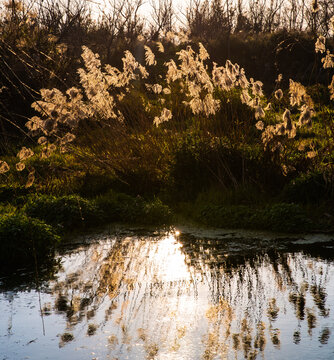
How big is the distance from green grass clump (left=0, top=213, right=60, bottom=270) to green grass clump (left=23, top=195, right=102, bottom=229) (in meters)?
1.31

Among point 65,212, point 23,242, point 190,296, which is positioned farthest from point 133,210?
point 190,296

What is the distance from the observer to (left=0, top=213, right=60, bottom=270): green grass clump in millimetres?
5527

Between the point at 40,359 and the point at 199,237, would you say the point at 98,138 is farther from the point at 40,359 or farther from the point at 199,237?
the point at 40,359

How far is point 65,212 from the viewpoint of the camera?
7.41 m

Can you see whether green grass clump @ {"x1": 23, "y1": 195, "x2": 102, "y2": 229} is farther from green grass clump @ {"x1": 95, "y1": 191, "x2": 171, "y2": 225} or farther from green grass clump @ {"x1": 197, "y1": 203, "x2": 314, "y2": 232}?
green grass clump @ {"x1": 197, "y1": 203, "x2": 314, "y2": 232}

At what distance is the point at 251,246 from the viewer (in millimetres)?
6090

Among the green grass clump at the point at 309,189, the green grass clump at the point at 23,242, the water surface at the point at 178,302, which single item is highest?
the green grass clump at the point at 309,189

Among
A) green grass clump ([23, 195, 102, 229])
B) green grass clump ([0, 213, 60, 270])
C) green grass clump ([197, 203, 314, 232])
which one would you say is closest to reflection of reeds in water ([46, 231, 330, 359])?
green grass clump ([0, 213, 60, 270])

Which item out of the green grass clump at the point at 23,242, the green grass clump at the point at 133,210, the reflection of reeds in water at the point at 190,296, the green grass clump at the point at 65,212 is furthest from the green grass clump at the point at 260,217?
the green grass clump at the point at 23,242

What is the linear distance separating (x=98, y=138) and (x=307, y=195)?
3680mm

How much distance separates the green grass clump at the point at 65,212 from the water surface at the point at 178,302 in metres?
1.01

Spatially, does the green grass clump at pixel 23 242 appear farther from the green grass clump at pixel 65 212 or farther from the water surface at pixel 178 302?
the green grass clump at pixel 65 212

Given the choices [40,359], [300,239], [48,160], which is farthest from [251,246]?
[48,160]

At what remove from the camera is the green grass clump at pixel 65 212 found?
7324mm
